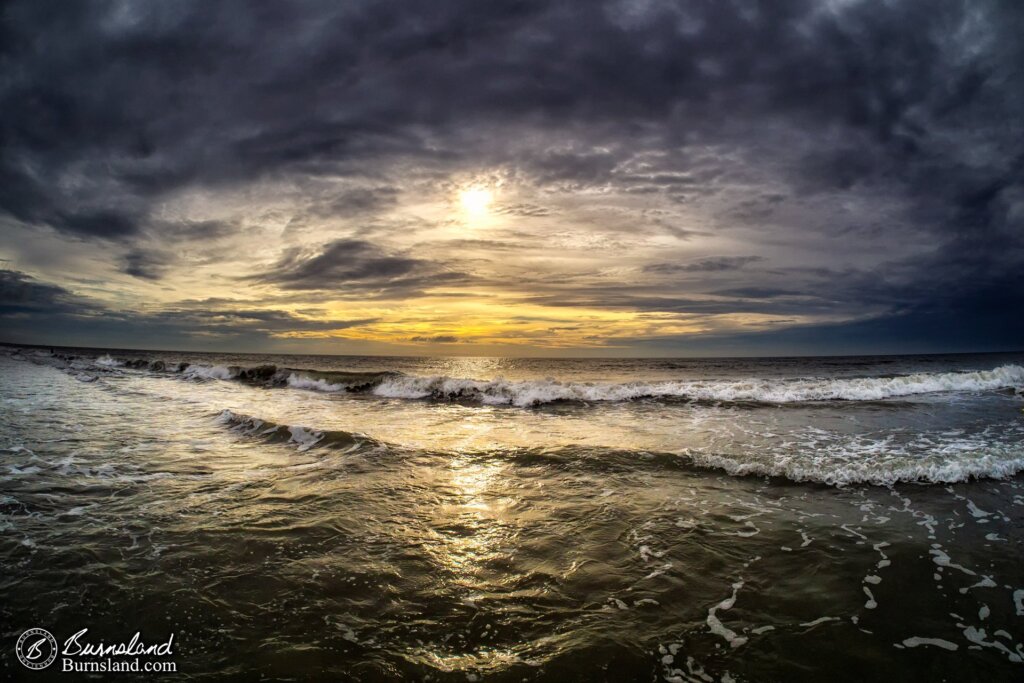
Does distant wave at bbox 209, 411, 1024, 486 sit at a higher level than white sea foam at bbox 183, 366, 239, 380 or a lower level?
lower

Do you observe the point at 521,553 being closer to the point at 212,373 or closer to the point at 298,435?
the point at 298,435

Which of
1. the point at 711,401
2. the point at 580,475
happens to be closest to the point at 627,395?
the point at 711,401

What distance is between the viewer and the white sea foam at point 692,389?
22219 mm

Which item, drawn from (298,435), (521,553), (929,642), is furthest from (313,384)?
(929,642)

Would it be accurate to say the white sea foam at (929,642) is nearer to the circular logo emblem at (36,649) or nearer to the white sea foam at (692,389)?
the circular logo emblem at (36,649)

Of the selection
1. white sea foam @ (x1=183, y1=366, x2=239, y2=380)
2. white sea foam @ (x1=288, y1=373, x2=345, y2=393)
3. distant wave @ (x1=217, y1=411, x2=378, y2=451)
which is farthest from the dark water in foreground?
white sea foam @ (x1=183, y1=366, x2=239, y2=380)

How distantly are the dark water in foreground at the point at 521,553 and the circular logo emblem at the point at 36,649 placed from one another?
0.08 meters

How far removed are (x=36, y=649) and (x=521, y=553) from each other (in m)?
4.38

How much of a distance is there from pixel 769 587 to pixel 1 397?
26.3 metres

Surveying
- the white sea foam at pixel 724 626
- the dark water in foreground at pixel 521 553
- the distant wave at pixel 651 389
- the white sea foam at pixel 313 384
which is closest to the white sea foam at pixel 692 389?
the distant wave at pixel 651 389

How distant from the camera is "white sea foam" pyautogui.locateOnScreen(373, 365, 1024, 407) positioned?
72.9 ft

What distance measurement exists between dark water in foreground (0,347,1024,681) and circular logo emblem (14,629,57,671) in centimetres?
8

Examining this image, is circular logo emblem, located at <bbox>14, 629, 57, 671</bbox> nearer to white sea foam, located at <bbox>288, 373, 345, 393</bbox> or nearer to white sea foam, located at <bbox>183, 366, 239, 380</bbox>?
white sea foam, located at <bbox>288, 373, 345, 393</bbox>

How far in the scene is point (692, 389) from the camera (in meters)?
24.3
